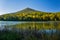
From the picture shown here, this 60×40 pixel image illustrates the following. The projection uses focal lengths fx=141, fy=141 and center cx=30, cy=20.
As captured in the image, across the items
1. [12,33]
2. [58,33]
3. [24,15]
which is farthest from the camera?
[24,15]

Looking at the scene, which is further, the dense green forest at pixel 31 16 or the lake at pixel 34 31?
the dense green forest at pixel 31 16

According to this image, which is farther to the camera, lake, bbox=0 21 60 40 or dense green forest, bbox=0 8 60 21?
dense green forest, bbox=0 8 60 21

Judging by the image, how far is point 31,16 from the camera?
3924 millimetres

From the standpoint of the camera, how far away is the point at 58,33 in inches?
125

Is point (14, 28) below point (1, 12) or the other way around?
below

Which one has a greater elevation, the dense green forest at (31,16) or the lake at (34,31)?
the dense green forest at (31,16)

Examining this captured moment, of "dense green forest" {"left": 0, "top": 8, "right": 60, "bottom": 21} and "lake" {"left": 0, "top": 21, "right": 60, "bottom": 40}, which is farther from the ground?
"dense green forest" {"left": 0, "top": 8, "right": 60, "bottom": 21}

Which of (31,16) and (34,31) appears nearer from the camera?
(34,31)

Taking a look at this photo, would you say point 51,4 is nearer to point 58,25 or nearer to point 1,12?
point 58,25

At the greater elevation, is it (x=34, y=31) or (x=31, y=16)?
(x=31, y=16)

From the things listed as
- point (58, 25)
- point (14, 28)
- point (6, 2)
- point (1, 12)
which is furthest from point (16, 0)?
point (58, 25)

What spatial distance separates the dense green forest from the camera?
3.92m

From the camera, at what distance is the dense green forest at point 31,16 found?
3918 millimetres

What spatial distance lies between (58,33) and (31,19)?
1072 millimetres
